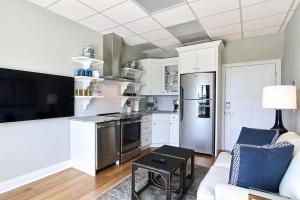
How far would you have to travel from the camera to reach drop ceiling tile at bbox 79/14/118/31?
2.93 meters

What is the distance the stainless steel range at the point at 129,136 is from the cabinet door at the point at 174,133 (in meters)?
0.95

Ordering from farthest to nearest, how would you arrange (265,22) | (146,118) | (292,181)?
(146,118) < (265,22) < (292,181)

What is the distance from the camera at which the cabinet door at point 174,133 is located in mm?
4232

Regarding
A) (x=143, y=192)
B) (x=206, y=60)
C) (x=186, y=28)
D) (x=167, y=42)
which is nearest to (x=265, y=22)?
(x=206, y=60)

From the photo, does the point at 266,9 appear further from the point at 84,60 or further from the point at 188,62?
the point at 84,60

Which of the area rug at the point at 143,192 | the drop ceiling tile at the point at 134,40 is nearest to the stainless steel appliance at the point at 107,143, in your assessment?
the area rug at the point at 143,192

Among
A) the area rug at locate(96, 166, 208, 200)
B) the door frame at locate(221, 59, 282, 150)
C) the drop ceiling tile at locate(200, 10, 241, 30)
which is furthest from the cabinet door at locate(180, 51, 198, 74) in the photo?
the area rug at locate(96, 166, 208, 200)

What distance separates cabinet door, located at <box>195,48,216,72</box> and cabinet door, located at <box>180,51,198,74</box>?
8 centimetres

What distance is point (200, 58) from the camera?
3768mm

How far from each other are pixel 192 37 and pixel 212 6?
133 centimetres

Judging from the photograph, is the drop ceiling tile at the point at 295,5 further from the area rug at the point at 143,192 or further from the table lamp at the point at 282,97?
the area rug at the point at 143,192

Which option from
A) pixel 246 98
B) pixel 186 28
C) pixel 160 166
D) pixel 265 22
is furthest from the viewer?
pixel 246 98

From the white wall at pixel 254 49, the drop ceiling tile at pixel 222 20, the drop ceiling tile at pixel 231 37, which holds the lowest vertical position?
the white wall at pixel 254 49

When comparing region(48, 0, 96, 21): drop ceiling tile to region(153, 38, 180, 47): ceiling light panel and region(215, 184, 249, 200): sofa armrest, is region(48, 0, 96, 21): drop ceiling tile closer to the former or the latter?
region(153, 38, 180, 47): ceiling light panel
